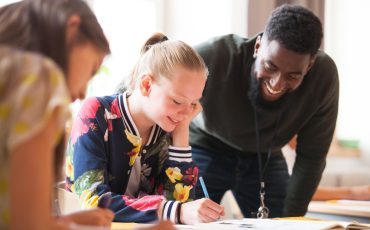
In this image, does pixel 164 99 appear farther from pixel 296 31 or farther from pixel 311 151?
pixel 311 151

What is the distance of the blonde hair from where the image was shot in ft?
4.80

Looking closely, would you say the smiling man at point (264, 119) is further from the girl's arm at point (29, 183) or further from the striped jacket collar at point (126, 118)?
the girl's arm at point (29, 183)

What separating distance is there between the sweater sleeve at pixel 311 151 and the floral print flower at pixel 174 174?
2.22 ft

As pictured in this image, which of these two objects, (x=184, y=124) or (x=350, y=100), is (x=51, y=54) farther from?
(x=350, y=100)

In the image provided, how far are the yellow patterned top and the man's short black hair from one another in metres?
1.11

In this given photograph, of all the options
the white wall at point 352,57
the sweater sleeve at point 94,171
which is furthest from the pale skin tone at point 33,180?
the white wall at point 352,57

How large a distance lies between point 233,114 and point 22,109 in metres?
1.38

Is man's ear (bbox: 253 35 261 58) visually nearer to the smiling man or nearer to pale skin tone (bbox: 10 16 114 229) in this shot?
the smiling man

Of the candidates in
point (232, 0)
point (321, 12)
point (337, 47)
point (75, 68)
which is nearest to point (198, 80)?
point (75, 68)

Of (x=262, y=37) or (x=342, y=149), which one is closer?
(x=262, y=37)

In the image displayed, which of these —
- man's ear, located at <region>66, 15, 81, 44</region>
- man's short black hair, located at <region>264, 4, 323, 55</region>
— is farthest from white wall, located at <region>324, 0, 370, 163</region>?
man's ear, located at <region>66, 15, 81, 44</region>

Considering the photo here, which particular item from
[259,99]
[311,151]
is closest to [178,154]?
[259,99]

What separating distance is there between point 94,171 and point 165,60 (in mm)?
353

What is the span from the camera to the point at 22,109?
0.65 meters
